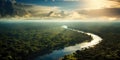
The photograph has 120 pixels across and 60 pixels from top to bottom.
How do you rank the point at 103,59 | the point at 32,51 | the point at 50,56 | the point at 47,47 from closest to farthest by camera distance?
the point at 103,59, the point at 50,56, the point at 32,51, the point at 47,47

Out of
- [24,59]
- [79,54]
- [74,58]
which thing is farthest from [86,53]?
[24,59]

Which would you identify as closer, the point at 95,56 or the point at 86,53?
the point at 95,56

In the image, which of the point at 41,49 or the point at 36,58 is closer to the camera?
the point at 36,58

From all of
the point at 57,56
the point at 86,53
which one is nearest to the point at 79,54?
the point at 86,53

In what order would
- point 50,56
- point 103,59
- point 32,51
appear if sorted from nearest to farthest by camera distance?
point 103,59 → point 50,56 → point 32,51

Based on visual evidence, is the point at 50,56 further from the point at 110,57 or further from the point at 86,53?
the point at 110,57

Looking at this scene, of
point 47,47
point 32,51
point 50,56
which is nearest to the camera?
point 50,56

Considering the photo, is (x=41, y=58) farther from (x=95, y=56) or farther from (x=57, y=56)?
(x=95, y=56)

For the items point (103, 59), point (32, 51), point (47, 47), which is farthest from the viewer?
point (47, 47)
